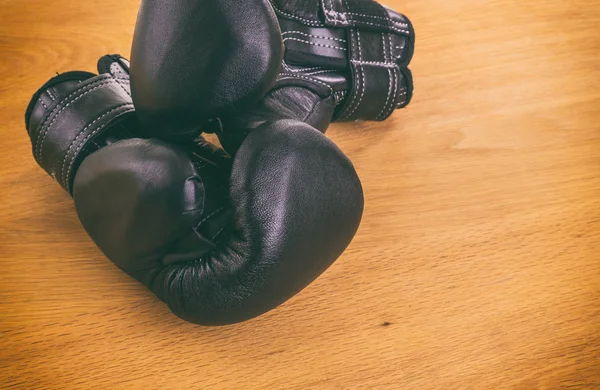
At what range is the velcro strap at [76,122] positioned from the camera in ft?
2.11

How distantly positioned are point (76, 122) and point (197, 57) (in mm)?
196

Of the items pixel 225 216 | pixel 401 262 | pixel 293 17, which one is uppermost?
pixel 293 17

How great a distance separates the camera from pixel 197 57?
1.83 ft

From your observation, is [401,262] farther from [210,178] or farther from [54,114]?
[54,114]

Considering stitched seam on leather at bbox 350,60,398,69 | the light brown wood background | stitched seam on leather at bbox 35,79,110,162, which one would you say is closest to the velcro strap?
stitched seam on leather at bbox 35,79,110,162

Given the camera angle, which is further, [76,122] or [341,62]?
[341,62]

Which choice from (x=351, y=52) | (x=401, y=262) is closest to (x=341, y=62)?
(x=351, y=52)

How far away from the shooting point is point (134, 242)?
562mm

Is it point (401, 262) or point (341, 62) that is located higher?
point (341, 62)

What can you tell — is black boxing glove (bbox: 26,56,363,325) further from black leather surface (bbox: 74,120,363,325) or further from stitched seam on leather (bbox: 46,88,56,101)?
stitched seam on leather (bbox: 46,88,56,101)

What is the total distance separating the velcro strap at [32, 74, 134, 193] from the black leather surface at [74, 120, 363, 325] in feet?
0.19

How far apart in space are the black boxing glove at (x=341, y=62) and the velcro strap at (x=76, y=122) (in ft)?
0.66

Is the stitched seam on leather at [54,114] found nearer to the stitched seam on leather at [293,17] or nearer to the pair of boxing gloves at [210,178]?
the pair of boxing gloves at [210,178]

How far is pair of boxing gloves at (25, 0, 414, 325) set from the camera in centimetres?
55
